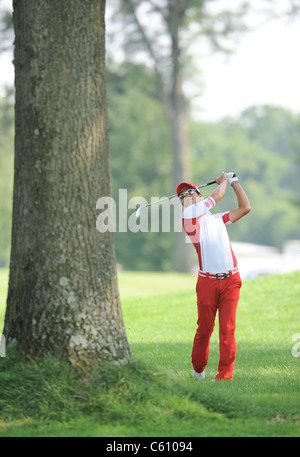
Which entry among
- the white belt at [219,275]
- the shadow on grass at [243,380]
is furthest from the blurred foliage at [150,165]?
the white belt at [219,275]

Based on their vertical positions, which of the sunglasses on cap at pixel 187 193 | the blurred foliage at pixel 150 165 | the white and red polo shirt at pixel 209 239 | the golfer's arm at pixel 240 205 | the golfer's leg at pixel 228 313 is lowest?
the golfer's leg at pixel 228 313

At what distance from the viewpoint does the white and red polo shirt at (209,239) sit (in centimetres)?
664

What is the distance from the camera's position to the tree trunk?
5.81 meters

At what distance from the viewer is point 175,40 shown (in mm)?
30781

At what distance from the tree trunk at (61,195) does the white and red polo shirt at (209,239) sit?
1008mm

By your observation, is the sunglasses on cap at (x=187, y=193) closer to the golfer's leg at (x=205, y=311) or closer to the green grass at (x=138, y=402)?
the golfer's leg at (x=205, y=311)

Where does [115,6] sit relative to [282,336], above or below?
above

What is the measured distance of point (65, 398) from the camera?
543 centimetres

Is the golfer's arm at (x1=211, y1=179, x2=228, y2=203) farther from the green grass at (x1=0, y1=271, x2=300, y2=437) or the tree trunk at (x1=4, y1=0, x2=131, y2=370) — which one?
the green grass at (x1=0, y1=271, x2=300, y2=437)

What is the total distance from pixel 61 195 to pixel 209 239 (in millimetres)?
1623

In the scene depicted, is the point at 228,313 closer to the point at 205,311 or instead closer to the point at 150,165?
the point at 205,311

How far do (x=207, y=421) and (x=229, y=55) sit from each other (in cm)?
2621
